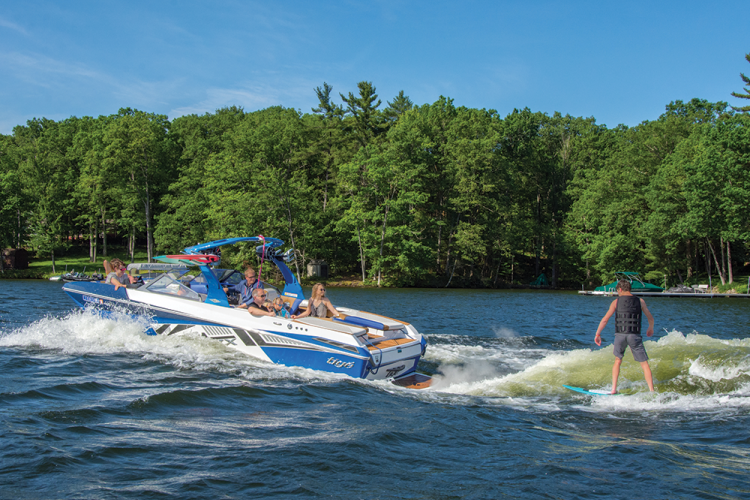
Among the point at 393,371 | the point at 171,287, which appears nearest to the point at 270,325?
the point at 393,371

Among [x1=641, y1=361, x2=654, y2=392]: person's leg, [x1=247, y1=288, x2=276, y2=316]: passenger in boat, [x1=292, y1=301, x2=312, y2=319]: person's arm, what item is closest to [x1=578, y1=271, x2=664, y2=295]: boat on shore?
[x1=641, y1=361, x2=654, y2=392]: person's leg

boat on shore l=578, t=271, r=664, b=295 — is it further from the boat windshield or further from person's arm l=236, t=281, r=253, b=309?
the boat windshield

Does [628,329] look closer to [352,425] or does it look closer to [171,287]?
[352,425]

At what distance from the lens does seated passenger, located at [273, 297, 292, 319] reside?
11490mm

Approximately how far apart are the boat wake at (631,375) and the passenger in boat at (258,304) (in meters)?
3.69

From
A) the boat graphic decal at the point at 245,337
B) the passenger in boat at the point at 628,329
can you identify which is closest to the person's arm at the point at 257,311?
the boat graphic decal at the point at 245,337

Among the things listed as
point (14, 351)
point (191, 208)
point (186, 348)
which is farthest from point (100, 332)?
point (191, 208)

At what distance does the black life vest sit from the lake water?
1.04 metres

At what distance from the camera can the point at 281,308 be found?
1189 cm

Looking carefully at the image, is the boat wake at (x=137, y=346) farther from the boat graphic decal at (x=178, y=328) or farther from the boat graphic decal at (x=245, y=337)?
the boat graphic decal at (x=245, y=337)

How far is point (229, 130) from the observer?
6438cm

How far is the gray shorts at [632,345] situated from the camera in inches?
365

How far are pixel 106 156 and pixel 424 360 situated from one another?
52733 millimetres

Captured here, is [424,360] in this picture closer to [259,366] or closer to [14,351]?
[259,366]
